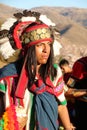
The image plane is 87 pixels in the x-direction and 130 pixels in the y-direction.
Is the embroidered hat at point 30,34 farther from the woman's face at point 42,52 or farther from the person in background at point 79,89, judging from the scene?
the person in background at point 79,89

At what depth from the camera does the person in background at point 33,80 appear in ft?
9.47

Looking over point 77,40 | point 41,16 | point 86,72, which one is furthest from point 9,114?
point 77,40

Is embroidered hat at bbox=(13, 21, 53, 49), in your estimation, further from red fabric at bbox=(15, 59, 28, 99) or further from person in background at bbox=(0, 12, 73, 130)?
red fabric at bbox=(15, 59, 28, 99)

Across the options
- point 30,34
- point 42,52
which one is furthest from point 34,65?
point 30,34

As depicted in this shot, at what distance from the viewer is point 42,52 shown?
2.95m

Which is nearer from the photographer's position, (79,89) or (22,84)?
(22,84)

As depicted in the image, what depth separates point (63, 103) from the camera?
3.27 metres

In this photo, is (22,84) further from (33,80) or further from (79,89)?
(79,89)

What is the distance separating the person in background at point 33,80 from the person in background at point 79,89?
159 cm

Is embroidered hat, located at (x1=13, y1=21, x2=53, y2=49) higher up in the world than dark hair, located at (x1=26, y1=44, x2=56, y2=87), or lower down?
higher up

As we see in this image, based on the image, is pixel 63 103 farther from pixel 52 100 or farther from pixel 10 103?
pixel 10 103

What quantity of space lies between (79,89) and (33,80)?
1.90 m

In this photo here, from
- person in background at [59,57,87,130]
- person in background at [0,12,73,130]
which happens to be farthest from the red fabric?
person in background at [59,57,87,130]

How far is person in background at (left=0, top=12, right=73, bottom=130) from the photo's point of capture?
2887 millimetres
